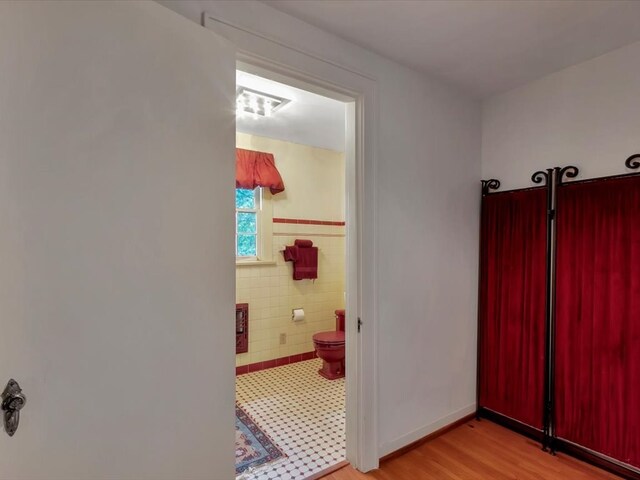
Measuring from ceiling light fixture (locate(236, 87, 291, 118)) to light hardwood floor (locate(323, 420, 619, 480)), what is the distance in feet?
7.82

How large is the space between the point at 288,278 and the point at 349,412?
1.81 meters

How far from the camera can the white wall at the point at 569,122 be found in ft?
6.01

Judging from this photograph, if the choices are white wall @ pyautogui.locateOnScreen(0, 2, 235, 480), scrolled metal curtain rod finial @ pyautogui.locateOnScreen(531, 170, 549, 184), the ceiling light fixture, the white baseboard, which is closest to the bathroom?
the ceiling light fixture

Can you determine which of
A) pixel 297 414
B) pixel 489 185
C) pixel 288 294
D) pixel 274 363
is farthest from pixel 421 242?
pixel 274 363

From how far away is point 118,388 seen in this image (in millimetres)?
974

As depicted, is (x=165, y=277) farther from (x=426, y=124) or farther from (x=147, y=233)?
(x=426, y=124)

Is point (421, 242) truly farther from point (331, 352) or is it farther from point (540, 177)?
point (331, 352)

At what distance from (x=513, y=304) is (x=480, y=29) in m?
1.69

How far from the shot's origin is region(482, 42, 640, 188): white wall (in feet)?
6.01

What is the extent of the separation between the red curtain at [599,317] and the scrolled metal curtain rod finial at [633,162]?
0.07 m

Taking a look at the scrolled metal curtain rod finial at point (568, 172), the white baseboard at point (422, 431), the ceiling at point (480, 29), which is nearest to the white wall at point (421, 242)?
the white baseboard at point (422, 431)

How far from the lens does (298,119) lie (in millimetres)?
2799

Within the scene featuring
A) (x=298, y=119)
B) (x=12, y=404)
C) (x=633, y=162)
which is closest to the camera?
(x=12, y=404)

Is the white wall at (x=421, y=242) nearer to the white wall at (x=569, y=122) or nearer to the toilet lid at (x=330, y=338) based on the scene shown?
the white wall at (x=569, y=122)
